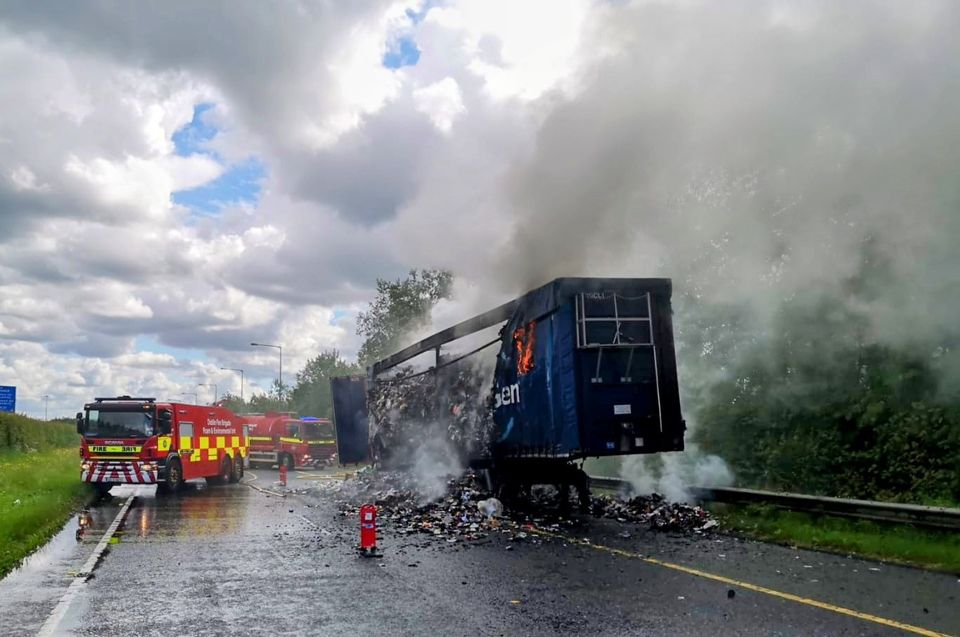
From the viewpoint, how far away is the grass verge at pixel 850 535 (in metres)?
8.09

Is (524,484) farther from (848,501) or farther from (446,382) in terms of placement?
(848,501)

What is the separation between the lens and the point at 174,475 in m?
19.0

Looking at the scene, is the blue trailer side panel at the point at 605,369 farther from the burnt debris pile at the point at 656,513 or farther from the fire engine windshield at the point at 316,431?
the fire engine windshield at the point at 316,431

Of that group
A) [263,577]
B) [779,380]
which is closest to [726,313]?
[779,380]

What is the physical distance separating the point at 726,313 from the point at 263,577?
13.4m

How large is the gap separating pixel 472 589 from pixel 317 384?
2411 inches

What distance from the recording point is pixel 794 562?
8.12 metres

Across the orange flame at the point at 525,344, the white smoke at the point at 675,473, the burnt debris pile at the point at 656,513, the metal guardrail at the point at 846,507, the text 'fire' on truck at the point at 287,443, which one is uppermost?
the orange flame at the point at 525,344

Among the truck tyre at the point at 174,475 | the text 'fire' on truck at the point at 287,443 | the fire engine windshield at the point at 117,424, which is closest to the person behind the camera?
the fire engine windshield at the point at 117,424

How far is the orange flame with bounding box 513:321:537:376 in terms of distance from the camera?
11.9 metres

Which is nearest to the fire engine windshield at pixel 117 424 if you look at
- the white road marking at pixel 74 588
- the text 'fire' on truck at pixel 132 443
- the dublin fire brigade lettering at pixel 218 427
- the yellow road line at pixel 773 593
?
the text 'fire' on truck at pixel 132 443

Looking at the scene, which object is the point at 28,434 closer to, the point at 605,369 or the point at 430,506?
the point at 430,506

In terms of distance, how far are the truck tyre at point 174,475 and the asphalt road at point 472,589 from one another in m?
7.77

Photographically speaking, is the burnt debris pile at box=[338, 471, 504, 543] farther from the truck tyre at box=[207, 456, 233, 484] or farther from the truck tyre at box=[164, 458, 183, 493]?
the truck tyre at box=[207, 456, 233, 484]
